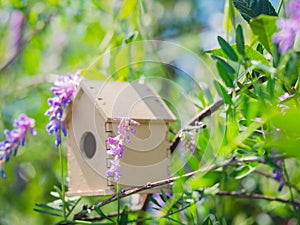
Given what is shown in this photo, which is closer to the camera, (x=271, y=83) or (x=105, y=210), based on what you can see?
(x=271, y=83)

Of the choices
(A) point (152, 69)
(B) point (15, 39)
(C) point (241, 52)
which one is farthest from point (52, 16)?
(C) point (241, 52)

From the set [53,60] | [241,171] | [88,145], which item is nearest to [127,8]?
[88,145]

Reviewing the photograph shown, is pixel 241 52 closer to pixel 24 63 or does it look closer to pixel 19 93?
pixel 19 93

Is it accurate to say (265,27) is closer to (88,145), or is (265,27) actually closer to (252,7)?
(252,7)

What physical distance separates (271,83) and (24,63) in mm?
1204

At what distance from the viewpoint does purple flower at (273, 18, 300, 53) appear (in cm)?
42

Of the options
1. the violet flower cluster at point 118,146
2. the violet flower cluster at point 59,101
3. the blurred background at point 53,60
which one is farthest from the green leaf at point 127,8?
the violet flower cluster at point 118,146

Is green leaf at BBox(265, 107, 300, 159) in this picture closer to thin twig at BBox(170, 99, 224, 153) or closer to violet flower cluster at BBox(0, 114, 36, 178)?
thin twig at BBox(170, 99, 224, 153)

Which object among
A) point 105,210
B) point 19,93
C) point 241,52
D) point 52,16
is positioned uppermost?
point 52,16

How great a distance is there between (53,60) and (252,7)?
1.25 metres

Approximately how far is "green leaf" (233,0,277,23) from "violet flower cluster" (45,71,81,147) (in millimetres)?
256

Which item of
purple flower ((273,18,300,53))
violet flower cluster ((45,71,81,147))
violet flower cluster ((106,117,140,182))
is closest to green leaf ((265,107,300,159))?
purple flower ((273,18,300,53))

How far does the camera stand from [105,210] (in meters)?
0.94

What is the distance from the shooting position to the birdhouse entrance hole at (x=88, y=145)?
75cm
